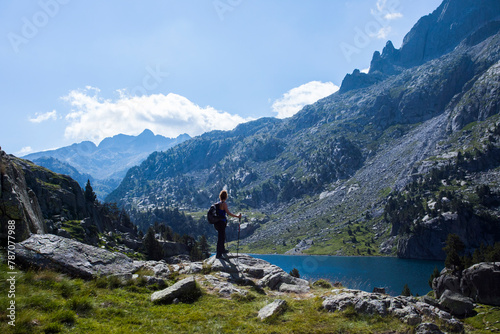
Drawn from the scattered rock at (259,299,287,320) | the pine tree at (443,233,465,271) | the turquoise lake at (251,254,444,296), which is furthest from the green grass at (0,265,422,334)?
the turquoise lake at (251,254,444,296)

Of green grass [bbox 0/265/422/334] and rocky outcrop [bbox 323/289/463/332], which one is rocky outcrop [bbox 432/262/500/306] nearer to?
rocky outcrop [bbox 323/289/463/332]

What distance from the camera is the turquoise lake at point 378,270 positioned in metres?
113

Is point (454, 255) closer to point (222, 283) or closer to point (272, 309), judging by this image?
point (222, 283)

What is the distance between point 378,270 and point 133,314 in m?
161

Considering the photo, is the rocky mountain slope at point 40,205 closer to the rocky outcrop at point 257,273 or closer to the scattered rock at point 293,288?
the rocky outcrop at point 257,273

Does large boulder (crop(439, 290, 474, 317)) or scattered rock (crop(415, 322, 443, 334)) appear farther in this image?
large boulder (crop(439, 290, 474, 317))

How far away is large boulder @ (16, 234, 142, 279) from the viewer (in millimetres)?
12978

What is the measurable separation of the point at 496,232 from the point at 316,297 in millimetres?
214422

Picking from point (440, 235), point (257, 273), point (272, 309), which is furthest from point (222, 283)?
point (440, 235)

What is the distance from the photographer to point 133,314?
11.4 m

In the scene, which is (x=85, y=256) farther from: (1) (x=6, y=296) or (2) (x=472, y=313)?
(2) (x=472, y=313)

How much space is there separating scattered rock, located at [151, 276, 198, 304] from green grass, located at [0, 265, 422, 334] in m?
0.43

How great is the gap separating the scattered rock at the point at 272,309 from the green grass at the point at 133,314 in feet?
0.74

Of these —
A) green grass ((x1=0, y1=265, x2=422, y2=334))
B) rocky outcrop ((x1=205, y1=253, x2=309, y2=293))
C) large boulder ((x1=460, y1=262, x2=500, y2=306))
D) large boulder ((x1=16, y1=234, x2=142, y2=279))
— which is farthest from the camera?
large boulder ((x1=460, y1=262, x2=500, y2=306))
